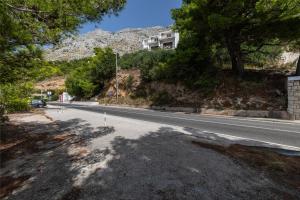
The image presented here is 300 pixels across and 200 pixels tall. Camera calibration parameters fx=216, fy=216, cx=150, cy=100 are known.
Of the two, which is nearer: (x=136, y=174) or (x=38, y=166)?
(x=136, y=174)

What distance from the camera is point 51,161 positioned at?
6.40m

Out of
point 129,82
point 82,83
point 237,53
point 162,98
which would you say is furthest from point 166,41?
point 237,53

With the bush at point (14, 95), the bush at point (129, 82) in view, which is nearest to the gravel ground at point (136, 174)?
the bush at point (14, 95)

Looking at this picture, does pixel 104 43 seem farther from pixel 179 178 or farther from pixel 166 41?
pixel 179 178

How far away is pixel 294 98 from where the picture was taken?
51.3 feet

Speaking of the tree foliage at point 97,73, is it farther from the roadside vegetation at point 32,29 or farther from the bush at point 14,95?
the roadside vegetation at point 32,29

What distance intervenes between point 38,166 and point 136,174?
9.92 ft

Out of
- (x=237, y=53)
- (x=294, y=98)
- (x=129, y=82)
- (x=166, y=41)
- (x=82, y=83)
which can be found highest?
(x=166, y=41)

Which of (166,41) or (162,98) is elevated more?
(166,41)

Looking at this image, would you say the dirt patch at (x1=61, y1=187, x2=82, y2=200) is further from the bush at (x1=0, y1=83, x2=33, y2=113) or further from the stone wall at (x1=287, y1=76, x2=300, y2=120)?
the stone wall at (x1=287, y1=76, x2=300, y2=120)

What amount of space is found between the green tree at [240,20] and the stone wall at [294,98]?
5.11 meters

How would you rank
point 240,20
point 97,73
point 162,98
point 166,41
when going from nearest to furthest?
point 240,20, point 162,98, point 97,73, point 166,41

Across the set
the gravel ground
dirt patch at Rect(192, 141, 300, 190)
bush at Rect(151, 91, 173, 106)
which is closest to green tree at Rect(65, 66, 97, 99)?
bush at Rect(151, 91, 173, 106)

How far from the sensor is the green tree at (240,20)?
1654 centimetres
